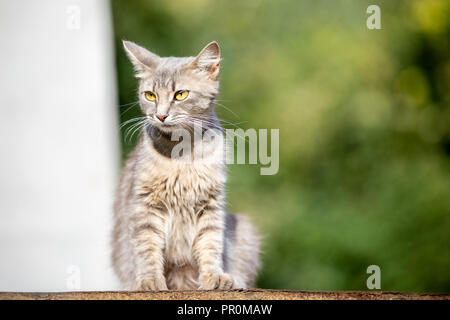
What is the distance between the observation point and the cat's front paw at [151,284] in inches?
94.5

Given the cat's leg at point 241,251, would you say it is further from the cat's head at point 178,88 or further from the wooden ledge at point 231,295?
the cat's head at point 178,88

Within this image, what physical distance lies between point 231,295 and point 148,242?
0.42 m

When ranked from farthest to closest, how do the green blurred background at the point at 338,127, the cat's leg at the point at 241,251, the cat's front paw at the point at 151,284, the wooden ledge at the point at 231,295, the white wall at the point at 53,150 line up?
the green blurred background at the point at 338,127
the white wall at the point at 53,150
the cat's leg at the point at 241,251
the cat's front paw at the point at 151,284
the wooden ledge at the point at 231,295

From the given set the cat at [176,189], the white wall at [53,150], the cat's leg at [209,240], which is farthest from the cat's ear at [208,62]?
the white wall at [53,150]

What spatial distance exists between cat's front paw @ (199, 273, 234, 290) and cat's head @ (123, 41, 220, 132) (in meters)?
0.59

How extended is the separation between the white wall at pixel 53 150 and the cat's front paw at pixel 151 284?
1.84 ft

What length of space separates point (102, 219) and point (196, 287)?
840 mm

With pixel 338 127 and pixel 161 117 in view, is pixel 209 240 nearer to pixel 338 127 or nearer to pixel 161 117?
pixel 161 117

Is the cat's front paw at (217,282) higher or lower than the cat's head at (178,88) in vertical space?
lower

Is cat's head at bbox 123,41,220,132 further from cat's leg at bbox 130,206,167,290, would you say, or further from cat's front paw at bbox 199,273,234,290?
cat's front paw at bbox 199,273,234,290

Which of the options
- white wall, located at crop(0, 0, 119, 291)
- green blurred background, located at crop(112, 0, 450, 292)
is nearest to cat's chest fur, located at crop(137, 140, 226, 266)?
white wall, located at crop(0, 0, 119, 291)

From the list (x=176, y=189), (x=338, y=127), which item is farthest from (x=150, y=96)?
(x=338, y=127)

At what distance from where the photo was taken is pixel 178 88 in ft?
→ 8.06
